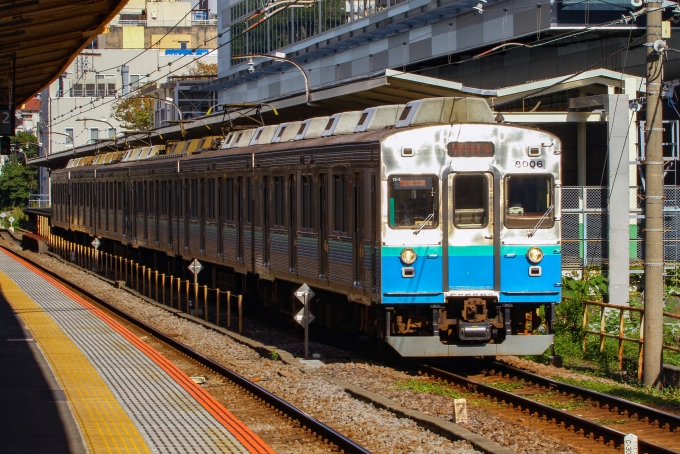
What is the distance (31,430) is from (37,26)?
6211 millimetres

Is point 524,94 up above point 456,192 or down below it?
above

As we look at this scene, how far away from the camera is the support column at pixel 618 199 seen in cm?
1914

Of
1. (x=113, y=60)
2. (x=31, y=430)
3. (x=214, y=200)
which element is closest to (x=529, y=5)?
(x=214, y=200)

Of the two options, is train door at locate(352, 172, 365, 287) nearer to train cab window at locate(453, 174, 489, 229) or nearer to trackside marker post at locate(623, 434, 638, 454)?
train cab window at locate(453, 174, 489, 229)

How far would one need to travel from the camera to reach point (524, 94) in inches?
830

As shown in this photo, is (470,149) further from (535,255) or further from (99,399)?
(99,399)

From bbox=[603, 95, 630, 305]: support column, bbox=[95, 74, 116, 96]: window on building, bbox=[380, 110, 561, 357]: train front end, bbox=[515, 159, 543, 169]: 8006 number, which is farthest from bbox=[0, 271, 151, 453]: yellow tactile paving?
bbox=[95, 74, 116, 96]: window on building

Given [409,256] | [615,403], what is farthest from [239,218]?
[615,403]

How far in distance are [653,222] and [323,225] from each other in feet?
15.2

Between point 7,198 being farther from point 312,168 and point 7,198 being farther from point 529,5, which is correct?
point 312,168

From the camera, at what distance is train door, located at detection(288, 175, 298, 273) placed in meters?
16.0

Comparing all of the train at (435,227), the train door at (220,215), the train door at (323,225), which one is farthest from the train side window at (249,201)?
the train door at (323,225)

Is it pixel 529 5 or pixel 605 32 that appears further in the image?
pixel 529 5

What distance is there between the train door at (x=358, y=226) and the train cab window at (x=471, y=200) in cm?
124
